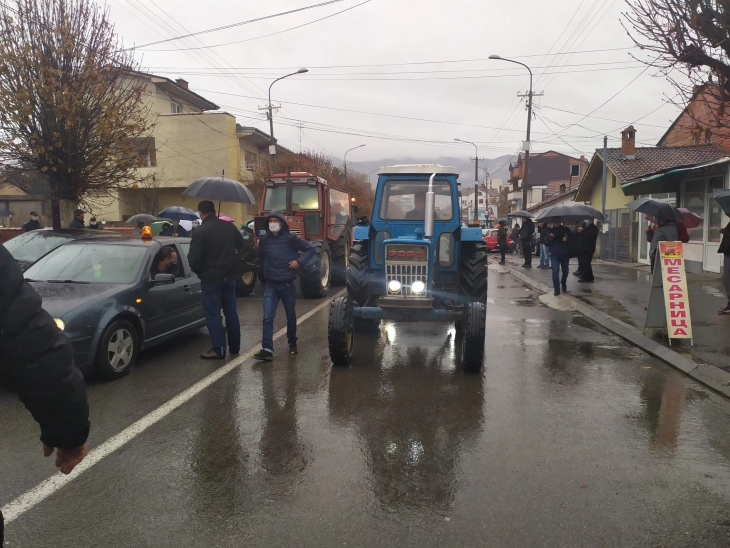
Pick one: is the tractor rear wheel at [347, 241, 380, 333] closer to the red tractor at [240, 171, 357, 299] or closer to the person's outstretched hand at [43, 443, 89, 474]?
the red tractor at [240, 171, 357, 299]

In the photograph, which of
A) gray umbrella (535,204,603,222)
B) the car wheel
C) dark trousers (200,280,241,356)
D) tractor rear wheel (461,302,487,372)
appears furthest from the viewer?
gray umbrella (535,204,603,222)

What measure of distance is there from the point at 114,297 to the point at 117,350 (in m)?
0.58

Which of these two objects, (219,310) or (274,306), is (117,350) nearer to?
(219,310)

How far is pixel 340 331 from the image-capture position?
6434 millimetres

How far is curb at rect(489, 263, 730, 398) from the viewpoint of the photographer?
6.14m

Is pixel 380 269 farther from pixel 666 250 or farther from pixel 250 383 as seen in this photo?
pixel 666 250

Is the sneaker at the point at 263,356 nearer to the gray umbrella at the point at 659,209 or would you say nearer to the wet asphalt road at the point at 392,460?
the wet asphalt road at the point at 392,460

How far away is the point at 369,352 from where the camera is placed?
7.59 m

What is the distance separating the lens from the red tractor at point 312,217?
1329cm

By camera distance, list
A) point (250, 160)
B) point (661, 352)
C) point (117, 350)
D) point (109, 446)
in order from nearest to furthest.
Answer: point (109, 446), point (117, 350), point (661, 352), point (250, 160)

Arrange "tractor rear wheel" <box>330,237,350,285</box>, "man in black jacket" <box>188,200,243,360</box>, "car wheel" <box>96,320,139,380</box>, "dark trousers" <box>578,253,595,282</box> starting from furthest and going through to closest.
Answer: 1. "dark trousers" <box>578,253,595,282</box>
2. "tractor rear wheel" <box>330,237,350,285</box>
3. "man in black jacket" <box>188,200,243,360</box>
4. "car wheel" <box>96,320,139,380</box>

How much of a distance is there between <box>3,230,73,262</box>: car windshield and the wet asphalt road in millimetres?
3783

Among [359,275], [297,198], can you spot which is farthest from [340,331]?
[297,198]

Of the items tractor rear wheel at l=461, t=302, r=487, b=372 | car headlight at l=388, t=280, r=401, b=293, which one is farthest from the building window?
tractor rear wheel at l=461, t=302, r=487, b=372
